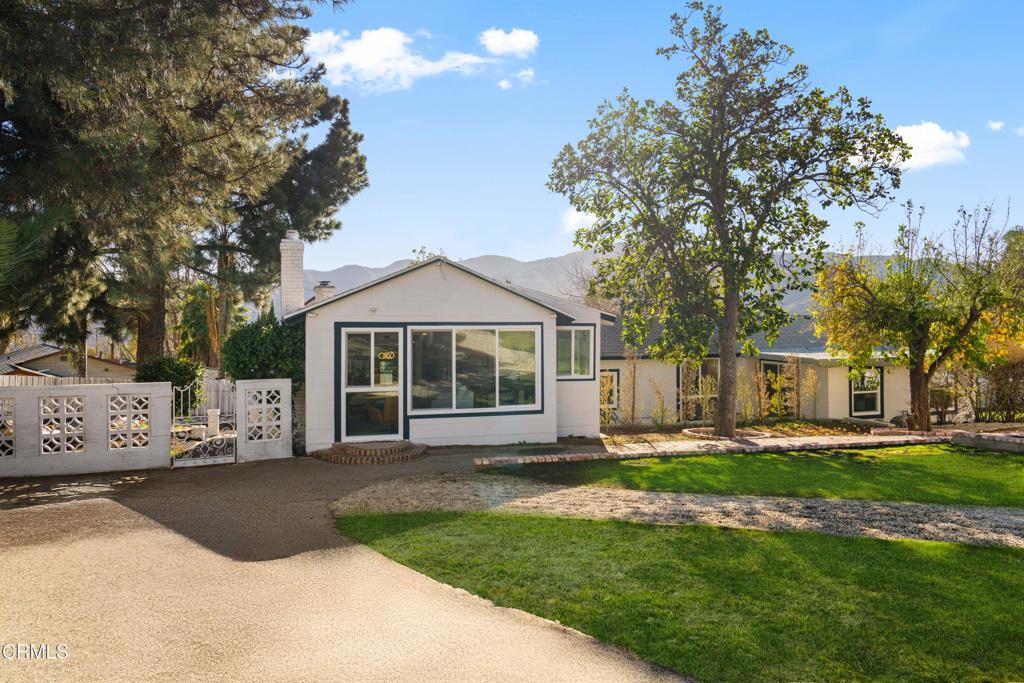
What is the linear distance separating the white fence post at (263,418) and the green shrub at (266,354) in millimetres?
505

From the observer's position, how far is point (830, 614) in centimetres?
498

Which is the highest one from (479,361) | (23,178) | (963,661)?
(23,178)

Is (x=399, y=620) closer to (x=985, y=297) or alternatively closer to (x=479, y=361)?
(x=479, y=361)

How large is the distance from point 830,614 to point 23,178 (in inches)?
459

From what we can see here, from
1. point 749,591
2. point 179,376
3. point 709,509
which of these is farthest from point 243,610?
point 179,376

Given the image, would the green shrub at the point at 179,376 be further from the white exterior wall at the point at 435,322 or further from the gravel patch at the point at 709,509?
the gravel patch at the point at 709,509

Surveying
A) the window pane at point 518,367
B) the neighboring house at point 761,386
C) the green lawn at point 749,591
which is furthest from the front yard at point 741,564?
the neighboring house at point 761,386

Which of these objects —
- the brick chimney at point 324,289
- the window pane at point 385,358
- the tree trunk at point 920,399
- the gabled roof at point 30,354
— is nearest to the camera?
the window pane at point 385,358

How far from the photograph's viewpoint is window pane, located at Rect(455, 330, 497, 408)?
46.0 ft

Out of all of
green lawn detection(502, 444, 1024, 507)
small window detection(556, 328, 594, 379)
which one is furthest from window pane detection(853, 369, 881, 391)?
small window detection(556, 328, 594, 379)

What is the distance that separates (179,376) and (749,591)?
17.9 meters

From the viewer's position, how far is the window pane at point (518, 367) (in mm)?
14312

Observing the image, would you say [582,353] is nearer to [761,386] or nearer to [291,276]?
[291,276]

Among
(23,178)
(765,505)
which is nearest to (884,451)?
(765,505)
